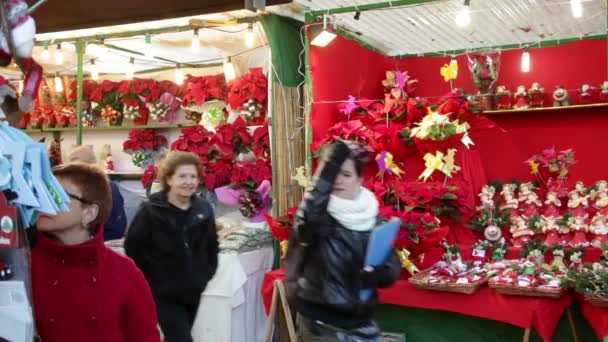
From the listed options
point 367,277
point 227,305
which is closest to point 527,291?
point 367,277

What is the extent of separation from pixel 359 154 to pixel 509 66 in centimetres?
340

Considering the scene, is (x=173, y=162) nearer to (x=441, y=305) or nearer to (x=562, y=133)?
(x=441, y=305)

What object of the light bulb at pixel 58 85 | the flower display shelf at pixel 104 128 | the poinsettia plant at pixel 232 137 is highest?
the light bulb at pixel 58 85

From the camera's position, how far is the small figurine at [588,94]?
4.78 metres

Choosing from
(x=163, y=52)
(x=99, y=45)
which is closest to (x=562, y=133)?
(x=163, y=52)

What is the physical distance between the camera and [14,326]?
1305mm

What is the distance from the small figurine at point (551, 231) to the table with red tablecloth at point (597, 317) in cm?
71

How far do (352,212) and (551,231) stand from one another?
7.95 feet

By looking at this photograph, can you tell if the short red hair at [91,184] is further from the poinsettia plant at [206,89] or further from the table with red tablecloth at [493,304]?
the poinsettia plant at [206,89]

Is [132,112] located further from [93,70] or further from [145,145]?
[93,70]

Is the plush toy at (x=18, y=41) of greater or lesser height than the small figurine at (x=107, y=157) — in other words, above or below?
above

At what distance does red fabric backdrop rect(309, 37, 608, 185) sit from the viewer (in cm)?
490

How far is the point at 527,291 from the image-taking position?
371 centimetres

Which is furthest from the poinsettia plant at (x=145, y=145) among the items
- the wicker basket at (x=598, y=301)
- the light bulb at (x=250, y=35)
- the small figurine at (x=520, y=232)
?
the wicker basket at (x=598, y=301)
